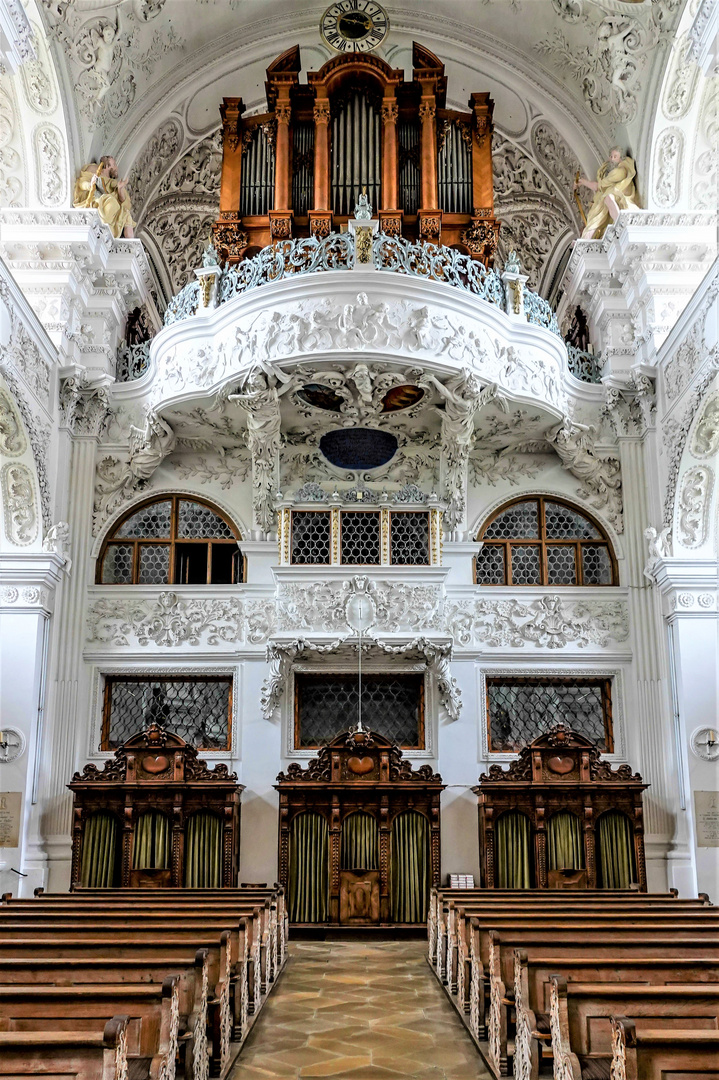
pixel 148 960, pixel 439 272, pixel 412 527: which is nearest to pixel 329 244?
pixel 439 272

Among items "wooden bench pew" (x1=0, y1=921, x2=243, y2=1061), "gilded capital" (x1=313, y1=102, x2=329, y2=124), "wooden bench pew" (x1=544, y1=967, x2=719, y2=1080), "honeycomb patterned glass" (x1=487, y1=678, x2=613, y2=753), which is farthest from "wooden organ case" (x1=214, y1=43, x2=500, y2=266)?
"wooden bench pew" (x1=544, y1=967, x2=719, y2=1080)

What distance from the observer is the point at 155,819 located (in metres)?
12.6

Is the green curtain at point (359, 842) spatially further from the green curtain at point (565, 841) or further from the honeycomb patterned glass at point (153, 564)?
the honeycomb patterned glass at point (153, 564)

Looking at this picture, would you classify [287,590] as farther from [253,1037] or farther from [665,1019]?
[665,1019]

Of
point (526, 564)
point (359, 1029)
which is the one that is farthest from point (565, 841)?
point (359, 1029)

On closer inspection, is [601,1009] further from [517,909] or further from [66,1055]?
[517,909]

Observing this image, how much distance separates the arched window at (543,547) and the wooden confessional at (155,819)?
15.6ft

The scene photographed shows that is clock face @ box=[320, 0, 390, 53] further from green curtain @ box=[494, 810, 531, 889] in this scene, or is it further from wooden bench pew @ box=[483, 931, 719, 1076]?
wooden bench pew @ box=[483, 931, 719, 1076]

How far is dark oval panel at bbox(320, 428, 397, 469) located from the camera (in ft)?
47.2

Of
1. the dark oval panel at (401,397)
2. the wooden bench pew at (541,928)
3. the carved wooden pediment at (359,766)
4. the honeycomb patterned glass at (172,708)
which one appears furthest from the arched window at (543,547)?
the wooden bench pew at (541,928)

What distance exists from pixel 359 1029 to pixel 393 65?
1464cm

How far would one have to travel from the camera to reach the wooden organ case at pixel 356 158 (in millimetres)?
14555

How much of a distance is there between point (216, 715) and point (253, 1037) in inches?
297

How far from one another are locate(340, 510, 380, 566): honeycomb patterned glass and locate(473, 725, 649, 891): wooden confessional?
131 inches
